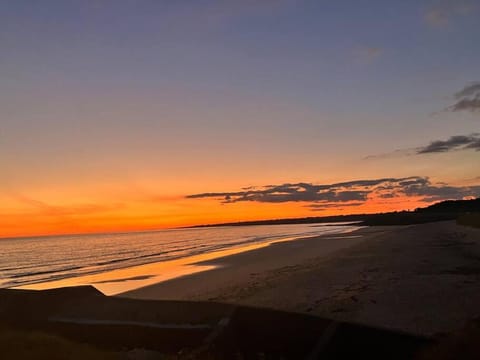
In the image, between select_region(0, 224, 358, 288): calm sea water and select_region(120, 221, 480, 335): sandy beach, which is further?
select_region(0, 224, 358, 288): calm sea water

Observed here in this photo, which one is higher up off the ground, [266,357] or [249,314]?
[249,314]

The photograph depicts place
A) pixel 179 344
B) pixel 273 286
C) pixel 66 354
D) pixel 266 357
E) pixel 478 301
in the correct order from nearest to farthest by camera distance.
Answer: pixel 66 354, pixel 266 357, pixel 179 344, pixel 478 301, pixel 273 286

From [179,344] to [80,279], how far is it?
24.2 metres

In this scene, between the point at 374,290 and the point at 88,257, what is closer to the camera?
the point at 374,290

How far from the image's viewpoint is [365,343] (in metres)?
9.85

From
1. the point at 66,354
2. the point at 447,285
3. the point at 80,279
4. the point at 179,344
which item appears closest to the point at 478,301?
the point at 447,285

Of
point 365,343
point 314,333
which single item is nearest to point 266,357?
point 314,333

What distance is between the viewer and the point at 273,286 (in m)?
20.1

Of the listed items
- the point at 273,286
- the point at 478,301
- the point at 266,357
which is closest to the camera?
the point at 266,357

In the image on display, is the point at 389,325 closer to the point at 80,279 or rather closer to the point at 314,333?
the point at 314,333

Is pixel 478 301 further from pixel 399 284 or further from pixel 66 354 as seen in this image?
pixel 66 354

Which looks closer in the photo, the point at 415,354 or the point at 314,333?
the point at 415,354

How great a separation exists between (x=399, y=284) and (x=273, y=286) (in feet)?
17.1

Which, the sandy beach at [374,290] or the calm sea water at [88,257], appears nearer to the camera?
the sandy beach at [374,290]
